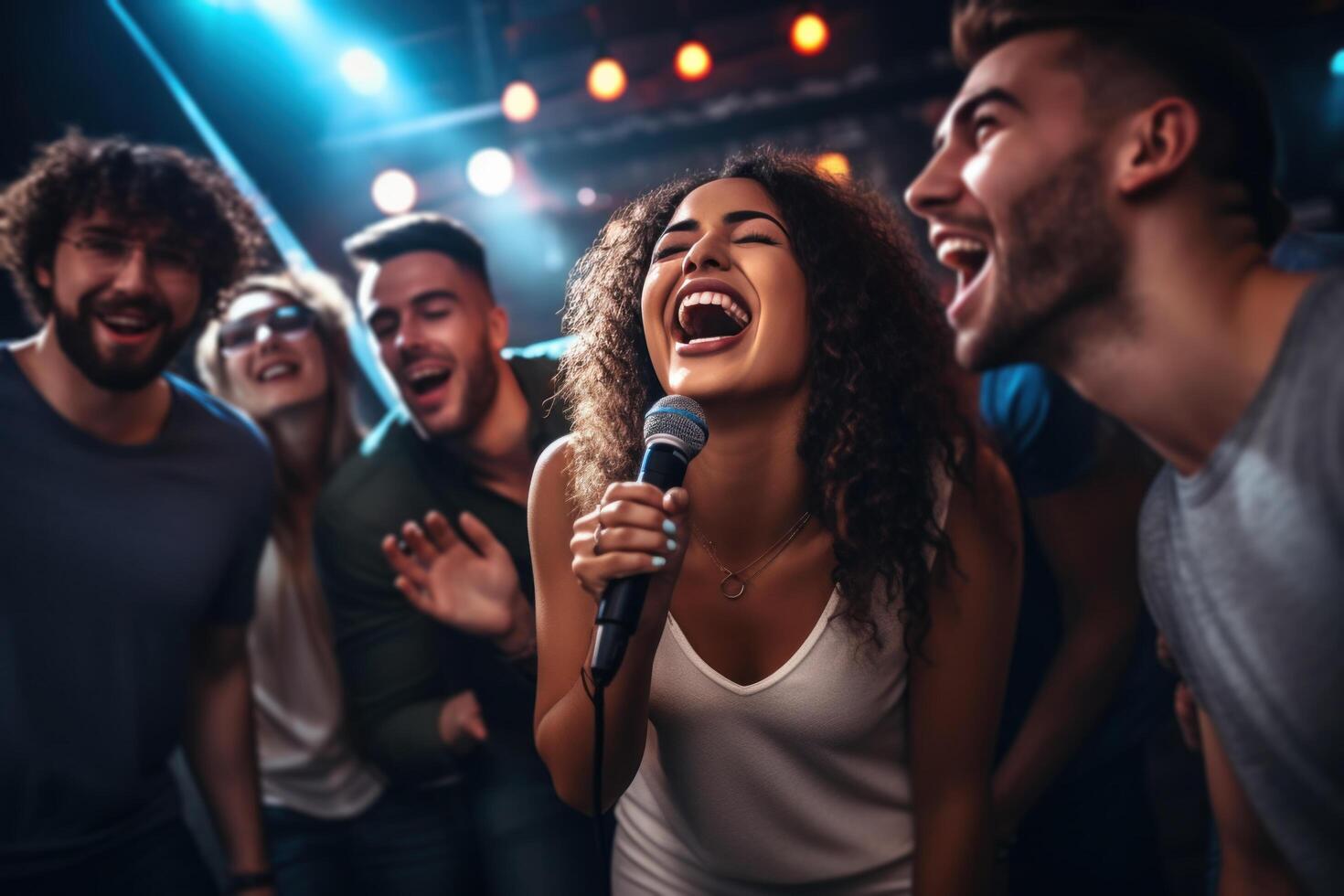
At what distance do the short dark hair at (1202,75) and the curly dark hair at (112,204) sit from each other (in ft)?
7.78

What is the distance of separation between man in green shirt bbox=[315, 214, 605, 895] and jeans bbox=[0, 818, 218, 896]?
1.68 feet

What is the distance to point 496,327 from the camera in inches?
116

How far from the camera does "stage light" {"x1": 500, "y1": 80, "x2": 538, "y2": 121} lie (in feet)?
16.1

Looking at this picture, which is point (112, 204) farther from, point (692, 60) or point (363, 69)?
point (692, 60)

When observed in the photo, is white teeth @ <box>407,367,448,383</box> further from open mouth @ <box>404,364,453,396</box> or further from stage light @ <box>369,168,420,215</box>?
stage light @ <box>369,168,420,215</box>

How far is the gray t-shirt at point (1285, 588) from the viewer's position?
3.08 feet

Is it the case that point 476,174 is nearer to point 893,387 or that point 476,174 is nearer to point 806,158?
point 806,158

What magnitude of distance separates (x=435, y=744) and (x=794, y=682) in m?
1.31

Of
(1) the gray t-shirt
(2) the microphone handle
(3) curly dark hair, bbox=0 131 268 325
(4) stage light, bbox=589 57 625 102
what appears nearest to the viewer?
(1) the gray t-shirt

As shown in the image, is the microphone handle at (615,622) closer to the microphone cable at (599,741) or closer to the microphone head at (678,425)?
the microphone cable at (599,741)

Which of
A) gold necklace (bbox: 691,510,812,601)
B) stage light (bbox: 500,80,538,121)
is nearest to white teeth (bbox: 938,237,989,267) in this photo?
gold necklace (bbox: 691,510,812,601)

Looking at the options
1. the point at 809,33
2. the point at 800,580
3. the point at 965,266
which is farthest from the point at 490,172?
the point at 965,266

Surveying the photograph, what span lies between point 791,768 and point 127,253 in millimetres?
2193

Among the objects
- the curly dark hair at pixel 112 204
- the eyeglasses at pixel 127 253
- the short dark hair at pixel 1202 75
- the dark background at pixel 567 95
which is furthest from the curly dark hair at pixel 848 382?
the dark background at pixel 567 95
